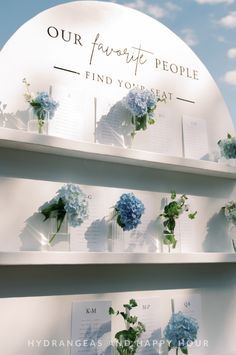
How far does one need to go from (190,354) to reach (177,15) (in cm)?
156

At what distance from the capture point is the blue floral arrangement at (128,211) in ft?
5.09

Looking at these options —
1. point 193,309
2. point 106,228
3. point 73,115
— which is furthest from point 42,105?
point 193,309

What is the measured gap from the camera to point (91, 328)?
1536mm

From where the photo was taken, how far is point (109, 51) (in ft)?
5.97

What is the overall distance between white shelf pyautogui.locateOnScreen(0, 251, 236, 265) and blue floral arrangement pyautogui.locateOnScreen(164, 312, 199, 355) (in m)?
0.23

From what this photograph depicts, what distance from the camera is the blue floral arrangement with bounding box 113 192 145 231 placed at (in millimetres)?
1552

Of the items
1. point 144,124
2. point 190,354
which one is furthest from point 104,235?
point 190,354

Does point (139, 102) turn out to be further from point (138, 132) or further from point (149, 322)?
point (149, 322)

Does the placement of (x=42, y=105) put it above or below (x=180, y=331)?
above

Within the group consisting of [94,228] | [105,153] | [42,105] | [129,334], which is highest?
[42,105]

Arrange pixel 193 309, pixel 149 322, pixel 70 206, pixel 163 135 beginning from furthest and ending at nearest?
pixel 163 135, pixel 193 309, pixel 149 322, pixel 70 206

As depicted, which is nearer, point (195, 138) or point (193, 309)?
point (193, 309)

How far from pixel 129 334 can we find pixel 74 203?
0.55 meters

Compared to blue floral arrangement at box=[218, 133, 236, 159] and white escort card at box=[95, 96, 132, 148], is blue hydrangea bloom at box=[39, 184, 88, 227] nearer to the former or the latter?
white escort card at box=[95, 96, 132, 148]
